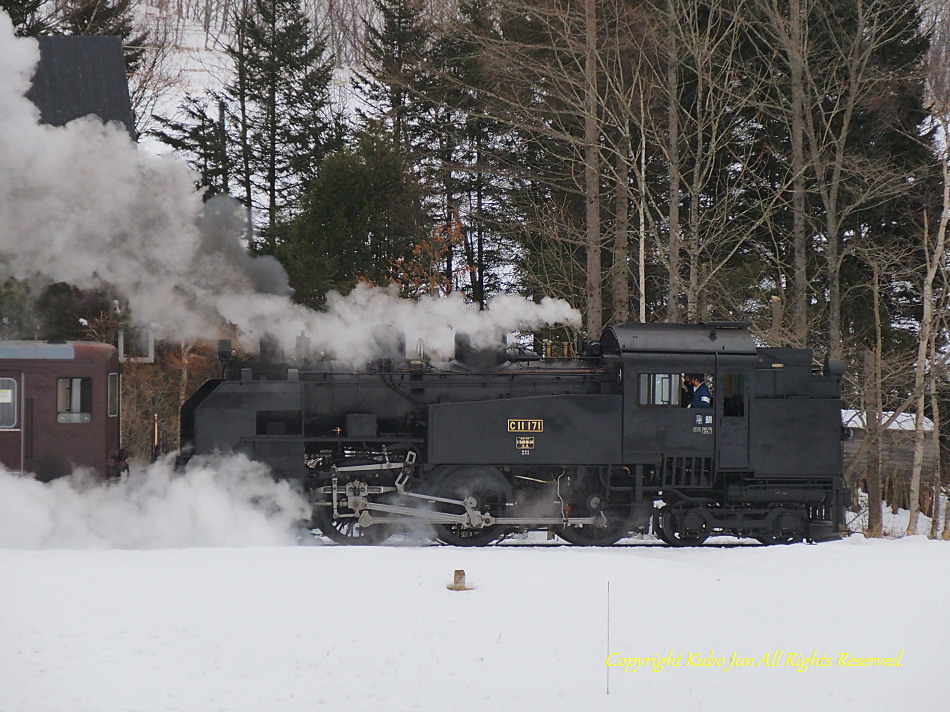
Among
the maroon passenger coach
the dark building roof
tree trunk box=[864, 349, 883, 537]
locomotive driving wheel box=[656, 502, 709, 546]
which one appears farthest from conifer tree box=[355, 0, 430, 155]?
locomotive driving wheel box=[656, 502, 709, 546]

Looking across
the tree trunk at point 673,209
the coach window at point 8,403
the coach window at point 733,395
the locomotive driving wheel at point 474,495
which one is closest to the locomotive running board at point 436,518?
the locomotive driving wheel at point 474,495

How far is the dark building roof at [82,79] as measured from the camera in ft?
81.4

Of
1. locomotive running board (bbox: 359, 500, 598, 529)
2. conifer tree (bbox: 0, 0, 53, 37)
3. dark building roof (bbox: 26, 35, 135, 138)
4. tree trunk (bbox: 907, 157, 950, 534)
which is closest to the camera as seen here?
locomotive running board (bbox: 359, 500, 598, 529)

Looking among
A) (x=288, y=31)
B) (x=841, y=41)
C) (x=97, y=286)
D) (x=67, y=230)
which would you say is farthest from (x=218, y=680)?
(x=288, y=31)

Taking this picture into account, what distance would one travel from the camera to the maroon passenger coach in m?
12.1

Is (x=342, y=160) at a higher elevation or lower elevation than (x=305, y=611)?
higher

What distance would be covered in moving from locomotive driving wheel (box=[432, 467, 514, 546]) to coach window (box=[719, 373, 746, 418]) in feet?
10.6

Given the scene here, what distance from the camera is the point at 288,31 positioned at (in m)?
35.1

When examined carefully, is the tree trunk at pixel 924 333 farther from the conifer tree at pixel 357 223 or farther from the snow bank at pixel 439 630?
the conifer tree at pixel 357 223

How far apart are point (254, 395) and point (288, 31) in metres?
26.6

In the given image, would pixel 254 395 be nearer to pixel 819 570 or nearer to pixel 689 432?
pixel 689 432

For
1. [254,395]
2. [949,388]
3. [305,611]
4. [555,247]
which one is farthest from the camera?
[555,247]

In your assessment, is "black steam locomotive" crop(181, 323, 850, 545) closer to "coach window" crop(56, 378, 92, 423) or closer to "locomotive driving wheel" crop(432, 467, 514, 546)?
"locomotive driving wheel" crop(432, 467, 514, 546)

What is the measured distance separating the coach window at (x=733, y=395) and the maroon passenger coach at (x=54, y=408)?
8.57 m
